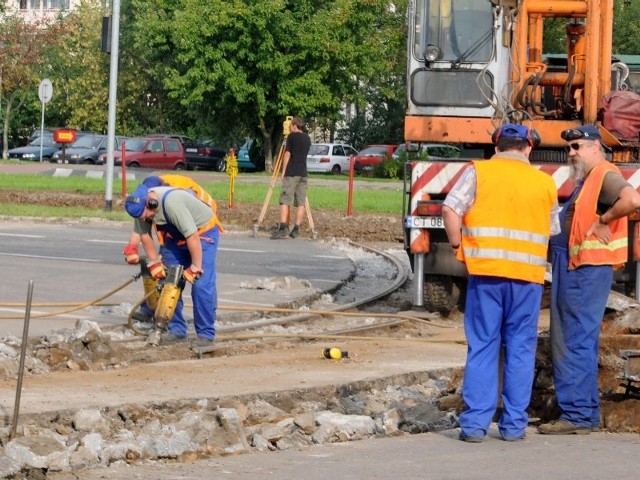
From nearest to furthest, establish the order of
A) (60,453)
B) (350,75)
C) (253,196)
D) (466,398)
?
1. (60,453)
2. (466,398)
3. (253,196)
4. (350,75)

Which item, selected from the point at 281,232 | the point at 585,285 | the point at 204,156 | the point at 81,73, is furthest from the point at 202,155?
the point at 585,285

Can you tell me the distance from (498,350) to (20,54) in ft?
178

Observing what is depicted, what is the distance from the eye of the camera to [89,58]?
66562mm

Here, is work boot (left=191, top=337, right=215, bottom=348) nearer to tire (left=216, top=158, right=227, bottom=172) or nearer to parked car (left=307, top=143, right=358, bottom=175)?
tire (left=216, top=158, right=227, bottom=172)

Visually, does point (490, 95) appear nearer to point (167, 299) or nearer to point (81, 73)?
point (167, 299)

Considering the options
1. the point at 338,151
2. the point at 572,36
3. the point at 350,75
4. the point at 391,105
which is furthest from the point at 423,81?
the point at 391,105

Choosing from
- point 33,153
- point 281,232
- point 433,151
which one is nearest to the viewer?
point 281,232

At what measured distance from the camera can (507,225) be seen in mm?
8047

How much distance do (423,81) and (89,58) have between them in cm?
5407

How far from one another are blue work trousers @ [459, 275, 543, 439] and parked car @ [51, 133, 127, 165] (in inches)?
1733

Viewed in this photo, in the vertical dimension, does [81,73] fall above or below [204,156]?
above

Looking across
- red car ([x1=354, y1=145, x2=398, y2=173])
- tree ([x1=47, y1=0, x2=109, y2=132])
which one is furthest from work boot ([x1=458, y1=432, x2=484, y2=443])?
tree ([x1=47, y1=0, x2=109, y2=132])

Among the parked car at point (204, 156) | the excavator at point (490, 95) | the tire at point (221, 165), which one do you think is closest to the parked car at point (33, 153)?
the parked car at point (204, 156)

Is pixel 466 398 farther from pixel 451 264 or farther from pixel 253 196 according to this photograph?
pixel 253 196
